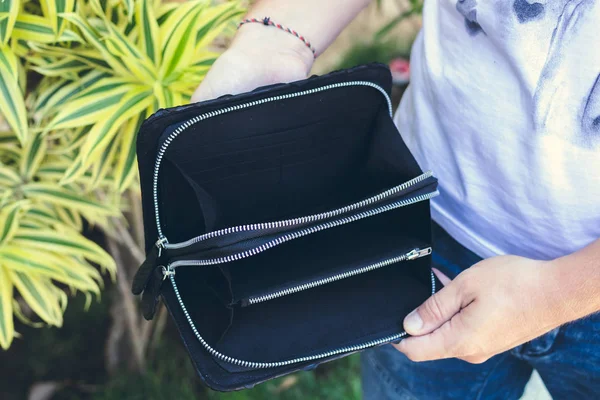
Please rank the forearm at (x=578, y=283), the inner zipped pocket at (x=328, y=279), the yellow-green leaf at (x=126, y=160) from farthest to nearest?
Answer: the yellow-green leaf at (x=126, y=160) < the inner zipped pocket at (x=328, y=279) < the forearm at (x=578, y=283)

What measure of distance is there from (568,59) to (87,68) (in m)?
0.76

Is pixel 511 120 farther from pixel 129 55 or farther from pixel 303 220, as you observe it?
pixel 129 55

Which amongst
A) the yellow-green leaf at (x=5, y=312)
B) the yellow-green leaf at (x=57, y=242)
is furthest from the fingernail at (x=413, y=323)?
the yellow-green leaf at (x=5, y=312)

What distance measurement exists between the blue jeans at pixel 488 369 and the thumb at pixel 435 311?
14cm

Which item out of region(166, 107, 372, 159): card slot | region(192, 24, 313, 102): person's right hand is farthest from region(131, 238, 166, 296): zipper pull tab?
region(192, 24, 313, 102): person's right hand

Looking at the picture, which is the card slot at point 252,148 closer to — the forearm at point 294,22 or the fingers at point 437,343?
the forearm at point 294,22

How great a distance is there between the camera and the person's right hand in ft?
2.68

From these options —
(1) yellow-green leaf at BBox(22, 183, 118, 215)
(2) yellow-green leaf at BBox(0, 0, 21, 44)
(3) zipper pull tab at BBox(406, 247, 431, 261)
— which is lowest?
(1) yellow-green leaf at BBox(22, 183, 118, 215)

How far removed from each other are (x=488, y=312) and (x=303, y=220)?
23 cm

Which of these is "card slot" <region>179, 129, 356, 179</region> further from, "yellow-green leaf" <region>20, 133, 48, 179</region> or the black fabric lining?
"yellow-green leaf" <region>20, 133, 48, 179</region>

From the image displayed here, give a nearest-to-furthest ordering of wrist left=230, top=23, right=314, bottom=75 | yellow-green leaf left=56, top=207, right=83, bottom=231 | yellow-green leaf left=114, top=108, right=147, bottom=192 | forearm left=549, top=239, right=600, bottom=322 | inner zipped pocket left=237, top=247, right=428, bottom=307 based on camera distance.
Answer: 1. forearm left=549, top=239, right=600, bottom=322
2. inner zipped pocket left=237, top=247, right=428, bottom=307
3. wrist left=230, top=23, right=314, bottom=75
4. yellow-green leaf left=114, top=108, right=147, bottom=192
5. yellow-green leaf left=56, top=207, right=83, bottom=231

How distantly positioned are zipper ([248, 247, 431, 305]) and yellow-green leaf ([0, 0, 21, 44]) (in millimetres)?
524

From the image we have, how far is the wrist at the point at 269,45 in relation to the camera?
823 millimetres

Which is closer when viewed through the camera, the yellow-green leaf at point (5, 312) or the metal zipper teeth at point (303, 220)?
the metal zipper teeth at point (303, 220)
